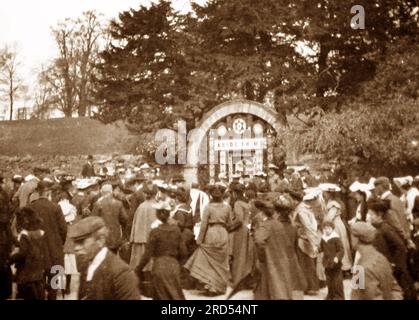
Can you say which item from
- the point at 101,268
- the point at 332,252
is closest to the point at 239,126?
the point at 332,252

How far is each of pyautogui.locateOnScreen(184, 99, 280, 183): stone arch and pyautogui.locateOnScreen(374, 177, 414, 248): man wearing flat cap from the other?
853cm

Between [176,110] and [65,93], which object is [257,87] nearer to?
[176,110]

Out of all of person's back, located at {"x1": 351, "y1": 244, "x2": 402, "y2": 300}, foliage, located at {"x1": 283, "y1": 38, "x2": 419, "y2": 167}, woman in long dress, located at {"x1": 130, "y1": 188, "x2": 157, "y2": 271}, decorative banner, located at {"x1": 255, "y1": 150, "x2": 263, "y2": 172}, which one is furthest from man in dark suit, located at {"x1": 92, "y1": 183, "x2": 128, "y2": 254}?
decorative banner, located at {"x1": 255, "y1": 150, "x2": 263, "y2": 172}

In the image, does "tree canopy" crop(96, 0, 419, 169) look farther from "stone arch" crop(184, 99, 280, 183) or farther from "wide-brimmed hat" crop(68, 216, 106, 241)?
"wide-brimmed hat" crop(68, 216, 106, 241)

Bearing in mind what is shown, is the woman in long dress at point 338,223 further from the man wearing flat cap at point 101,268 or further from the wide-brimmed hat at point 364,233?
the man wearing flat cap at point 101,268

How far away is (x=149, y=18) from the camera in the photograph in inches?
929

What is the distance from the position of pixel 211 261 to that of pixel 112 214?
2070 millimetres

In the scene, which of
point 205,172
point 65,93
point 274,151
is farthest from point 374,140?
point 65,93

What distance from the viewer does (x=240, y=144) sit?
20562 mm

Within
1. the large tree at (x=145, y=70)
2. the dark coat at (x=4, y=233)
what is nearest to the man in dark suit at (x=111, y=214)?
the dark coat at (x=4, y=233)

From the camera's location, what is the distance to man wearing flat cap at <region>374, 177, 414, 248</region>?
325 inches

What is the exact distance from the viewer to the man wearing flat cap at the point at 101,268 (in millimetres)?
4637

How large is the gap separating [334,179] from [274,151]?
185 inches

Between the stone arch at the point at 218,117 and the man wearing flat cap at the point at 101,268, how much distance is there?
14.7 metres
